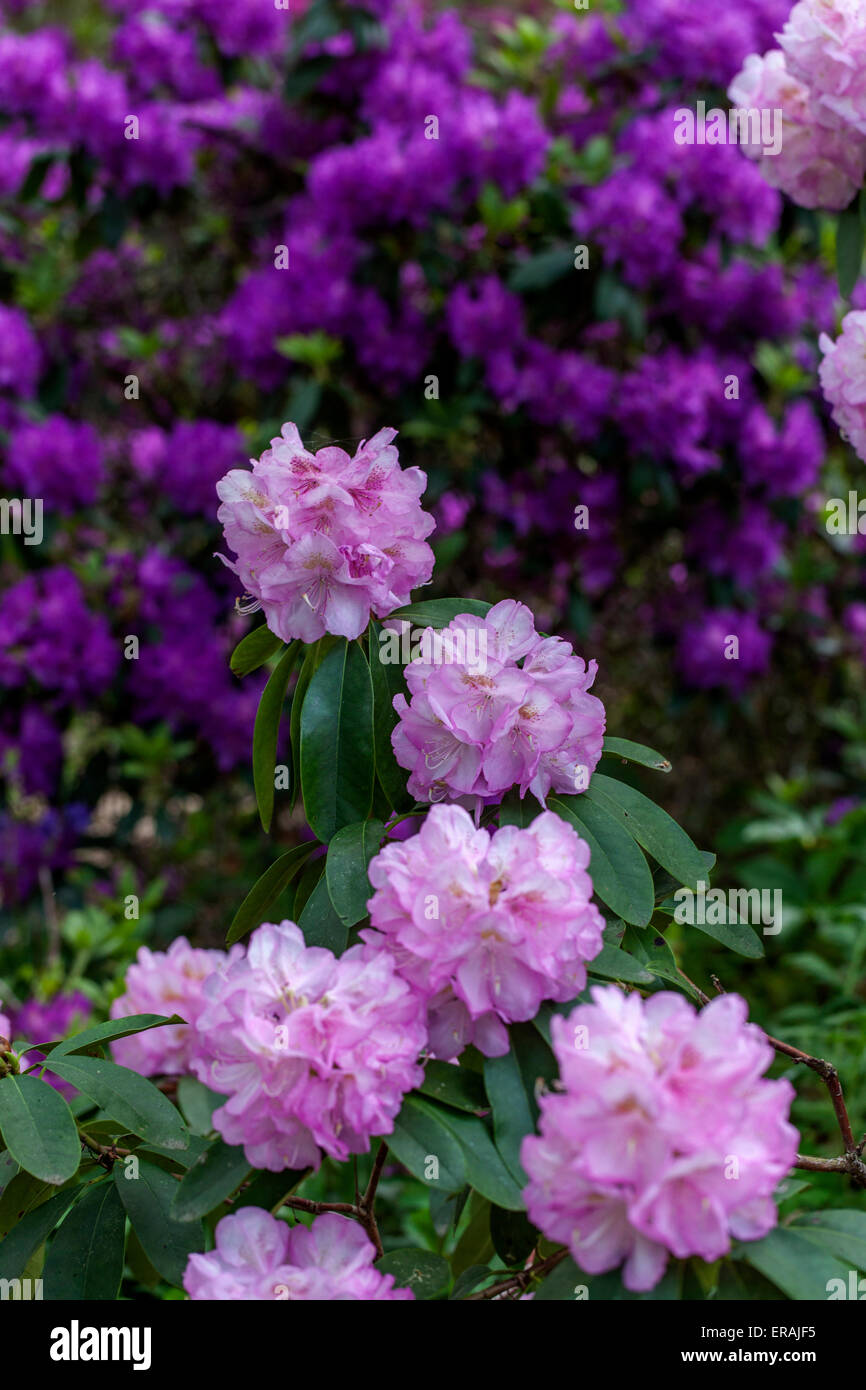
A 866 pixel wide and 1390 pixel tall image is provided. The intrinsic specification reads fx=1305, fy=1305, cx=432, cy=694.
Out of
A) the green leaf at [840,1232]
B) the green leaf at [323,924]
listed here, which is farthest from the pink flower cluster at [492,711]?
the green leaf at [840,1232]

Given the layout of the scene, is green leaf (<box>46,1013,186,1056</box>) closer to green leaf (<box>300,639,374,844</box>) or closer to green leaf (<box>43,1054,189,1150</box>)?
green leaf (<box>43,1054,189,1150</box>)

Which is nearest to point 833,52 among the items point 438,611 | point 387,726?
point 438,611

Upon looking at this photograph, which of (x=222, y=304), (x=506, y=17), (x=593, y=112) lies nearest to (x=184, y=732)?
A: (x=222, y=304)

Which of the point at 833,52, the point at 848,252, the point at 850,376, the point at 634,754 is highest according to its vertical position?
the point at 833,52

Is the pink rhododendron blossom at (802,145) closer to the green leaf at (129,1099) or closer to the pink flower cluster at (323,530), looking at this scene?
the pink flower cluster at (323,530)

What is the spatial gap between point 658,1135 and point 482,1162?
0.69 ft

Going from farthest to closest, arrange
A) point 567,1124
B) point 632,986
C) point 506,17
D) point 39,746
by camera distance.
A: 1. point 506,17
2. point 39,746
3. point 632,986
4. point 567,1124

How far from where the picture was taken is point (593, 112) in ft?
9.12

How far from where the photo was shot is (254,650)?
108 centimetres

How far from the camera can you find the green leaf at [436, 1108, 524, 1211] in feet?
2.69

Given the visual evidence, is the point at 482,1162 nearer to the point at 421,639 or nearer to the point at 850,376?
the point at 421,639

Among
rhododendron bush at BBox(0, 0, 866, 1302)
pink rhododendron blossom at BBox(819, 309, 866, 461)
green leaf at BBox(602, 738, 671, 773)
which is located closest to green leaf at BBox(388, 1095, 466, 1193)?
rhododendron bush at BBox(0, 0, 866, 1302)
